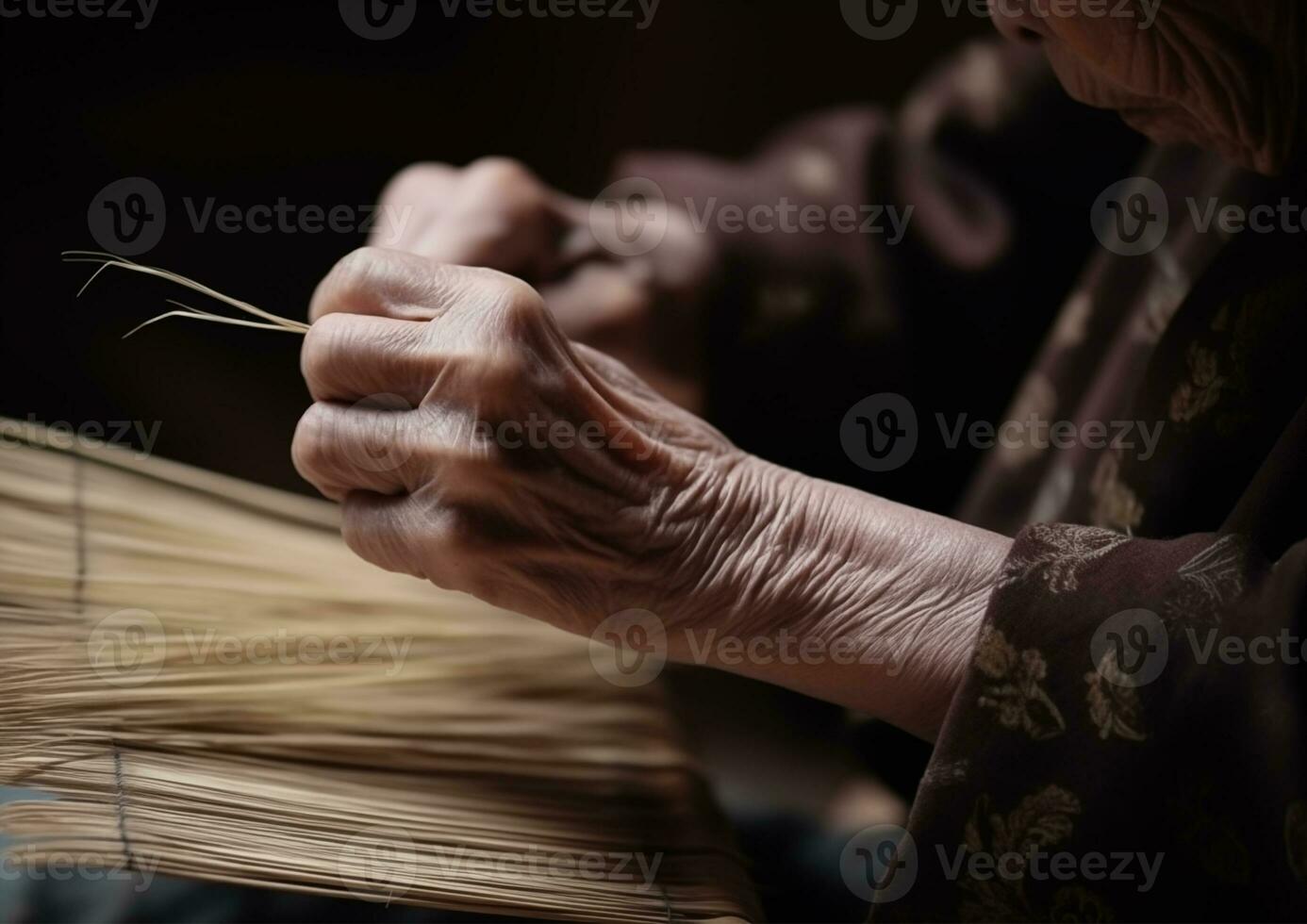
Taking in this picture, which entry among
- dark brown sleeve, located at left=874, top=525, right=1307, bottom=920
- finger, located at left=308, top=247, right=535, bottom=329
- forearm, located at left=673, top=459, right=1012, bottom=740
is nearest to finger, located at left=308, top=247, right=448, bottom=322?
finger, located at left=308, top=247, right=535, bottom=329

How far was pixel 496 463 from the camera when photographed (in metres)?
0.67

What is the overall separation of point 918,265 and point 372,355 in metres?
0.66

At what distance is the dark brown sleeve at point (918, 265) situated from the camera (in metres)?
1.20

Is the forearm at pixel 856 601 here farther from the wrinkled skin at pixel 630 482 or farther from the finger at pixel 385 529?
the finger at pixel 385 529

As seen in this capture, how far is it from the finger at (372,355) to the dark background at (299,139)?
532mm

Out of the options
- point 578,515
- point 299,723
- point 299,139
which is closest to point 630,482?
point 578,515

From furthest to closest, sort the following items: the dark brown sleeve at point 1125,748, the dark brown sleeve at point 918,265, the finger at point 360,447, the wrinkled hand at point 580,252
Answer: the dark brown sleeve at point 918,265 → the wrinkled hand at point 580,252 → the finger at point 360,447 → the dark brown sleeve at point 1125,748

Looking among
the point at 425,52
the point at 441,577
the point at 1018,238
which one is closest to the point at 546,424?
the point at 441,577

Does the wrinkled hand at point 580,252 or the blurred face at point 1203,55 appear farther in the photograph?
the wrinkled hand at point 580,252

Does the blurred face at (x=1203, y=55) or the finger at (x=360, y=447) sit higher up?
the blurred face at (x=1203, y=55)

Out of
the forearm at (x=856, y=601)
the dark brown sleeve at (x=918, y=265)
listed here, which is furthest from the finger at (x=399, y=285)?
the dark brown sleeve at (x=918, y=265)

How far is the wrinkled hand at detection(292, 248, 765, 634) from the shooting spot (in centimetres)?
67

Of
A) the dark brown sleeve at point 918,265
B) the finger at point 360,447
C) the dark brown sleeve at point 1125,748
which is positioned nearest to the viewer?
the dark brown sleeve at point 1125,748

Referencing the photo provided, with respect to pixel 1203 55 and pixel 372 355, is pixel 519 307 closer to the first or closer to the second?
pixel 372 355
